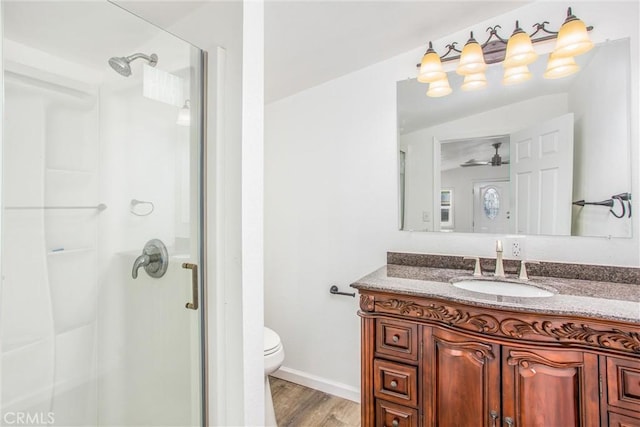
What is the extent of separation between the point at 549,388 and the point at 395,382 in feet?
1.88

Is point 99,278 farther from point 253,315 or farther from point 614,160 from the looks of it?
point 614,160

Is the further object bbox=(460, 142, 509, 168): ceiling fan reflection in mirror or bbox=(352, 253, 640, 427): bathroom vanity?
bbox=(460, 142, 509, 168): ceiling fan reflection in mirror

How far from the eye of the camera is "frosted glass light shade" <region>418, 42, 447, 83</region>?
177 centimetres

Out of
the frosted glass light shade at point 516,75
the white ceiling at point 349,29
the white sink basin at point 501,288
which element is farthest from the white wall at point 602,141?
the white ceiling at point 349,29

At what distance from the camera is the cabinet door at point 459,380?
3.98ft

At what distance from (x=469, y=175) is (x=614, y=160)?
2.05ft

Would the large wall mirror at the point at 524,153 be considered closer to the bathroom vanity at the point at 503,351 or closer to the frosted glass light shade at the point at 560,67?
the frosted glass light shade at the point at 560,67

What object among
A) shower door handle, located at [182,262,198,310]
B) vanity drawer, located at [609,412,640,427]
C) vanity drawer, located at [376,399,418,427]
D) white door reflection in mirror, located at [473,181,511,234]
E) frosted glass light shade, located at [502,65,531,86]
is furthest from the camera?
white door reflection in mirror, located at [473,181,511,234]

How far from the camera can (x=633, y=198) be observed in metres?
1.44

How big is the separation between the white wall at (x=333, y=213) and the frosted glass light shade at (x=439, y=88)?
0.18 meters

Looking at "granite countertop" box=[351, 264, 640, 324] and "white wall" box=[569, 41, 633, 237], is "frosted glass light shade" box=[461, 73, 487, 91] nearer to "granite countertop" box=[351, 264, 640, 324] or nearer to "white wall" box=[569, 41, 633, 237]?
"white wall" box=[569, 41, 633, 237]

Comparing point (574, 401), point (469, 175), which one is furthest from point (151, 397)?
point (469, 175)

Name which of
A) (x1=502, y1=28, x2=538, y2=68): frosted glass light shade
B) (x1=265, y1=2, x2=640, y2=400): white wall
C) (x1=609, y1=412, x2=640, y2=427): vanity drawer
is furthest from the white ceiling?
(x1=609, y1=412, x2=640, y2=427): vanity drawer

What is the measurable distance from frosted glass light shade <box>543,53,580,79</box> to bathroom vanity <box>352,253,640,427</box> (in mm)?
946
